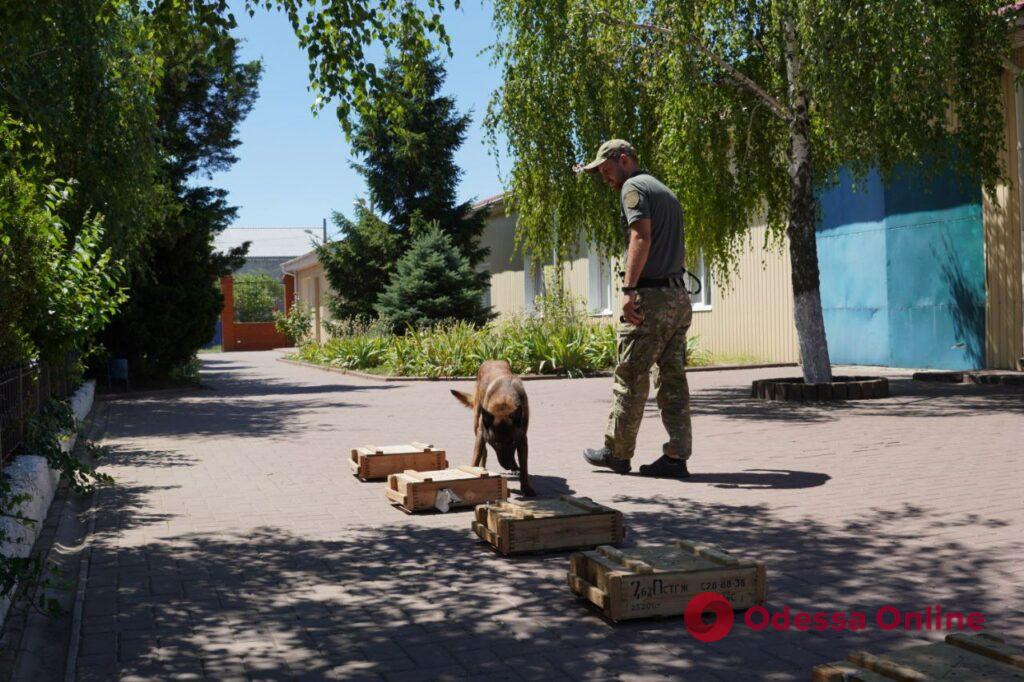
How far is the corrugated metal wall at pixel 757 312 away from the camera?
20766 millimetres

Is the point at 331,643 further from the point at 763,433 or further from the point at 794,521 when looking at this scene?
the point at 763,433

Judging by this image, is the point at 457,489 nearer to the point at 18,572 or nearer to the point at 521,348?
the point at 18,572

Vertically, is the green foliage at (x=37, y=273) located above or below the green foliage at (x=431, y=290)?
below

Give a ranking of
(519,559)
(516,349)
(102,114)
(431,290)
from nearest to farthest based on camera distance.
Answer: (519,559)
(102,114)
(516,349)
(431,290)

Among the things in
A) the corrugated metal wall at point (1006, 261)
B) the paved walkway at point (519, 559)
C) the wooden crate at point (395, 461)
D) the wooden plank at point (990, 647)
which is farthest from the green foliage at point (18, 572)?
the corrugated metal wall at point (1006, 261)

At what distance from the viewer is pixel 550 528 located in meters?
5.48

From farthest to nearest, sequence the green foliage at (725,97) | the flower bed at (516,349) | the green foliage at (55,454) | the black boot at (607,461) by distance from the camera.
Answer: the flower bed at (516,349), the green foliage at (725,97), the black boot at (607,461), the green foliage at (55,454)

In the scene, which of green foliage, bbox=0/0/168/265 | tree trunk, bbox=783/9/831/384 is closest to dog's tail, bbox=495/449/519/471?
green foliage, bbox=0/0/168/265

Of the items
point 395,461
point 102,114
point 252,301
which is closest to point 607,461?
point 395,461

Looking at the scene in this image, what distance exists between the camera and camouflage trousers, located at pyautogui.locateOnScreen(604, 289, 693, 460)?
296 inches

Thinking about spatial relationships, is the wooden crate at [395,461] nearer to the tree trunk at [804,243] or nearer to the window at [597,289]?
the tree trunk at [804,243]

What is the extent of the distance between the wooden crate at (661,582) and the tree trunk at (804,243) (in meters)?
9.26

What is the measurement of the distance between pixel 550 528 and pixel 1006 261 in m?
12.5

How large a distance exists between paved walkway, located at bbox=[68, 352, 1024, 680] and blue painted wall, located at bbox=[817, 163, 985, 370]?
6001 millimetres
